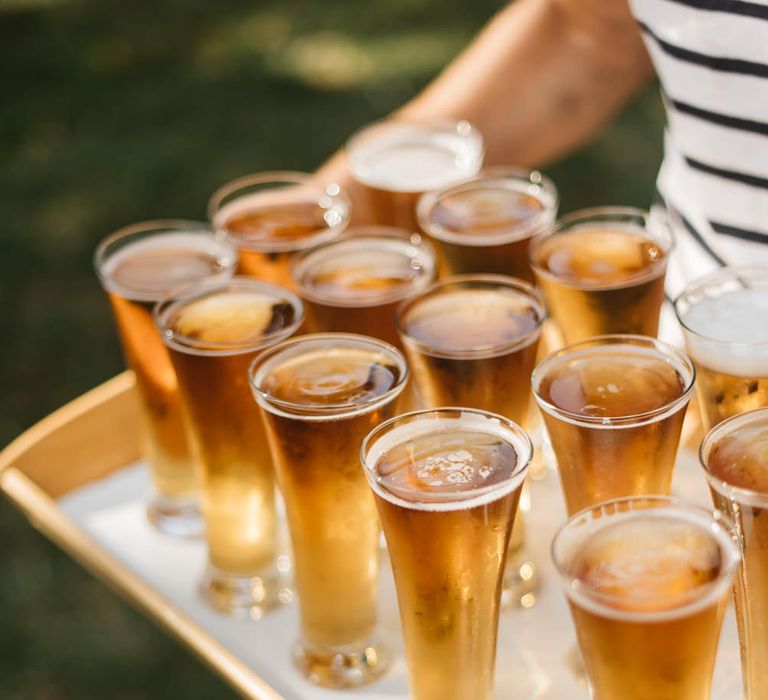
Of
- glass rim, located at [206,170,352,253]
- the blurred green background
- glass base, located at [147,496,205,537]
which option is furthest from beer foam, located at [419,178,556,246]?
the blurred green background

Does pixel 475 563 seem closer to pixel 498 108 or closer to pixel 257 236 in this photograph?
pixel 257 236

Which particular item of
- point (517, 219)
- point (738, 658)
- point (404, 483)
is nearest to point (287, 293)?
point (517, 219)

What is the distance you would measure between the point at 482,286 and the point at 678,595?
22.6 inches

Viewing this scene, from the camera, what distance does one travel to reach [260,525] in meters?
1.50

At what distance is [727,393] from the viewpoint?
4.11 ft

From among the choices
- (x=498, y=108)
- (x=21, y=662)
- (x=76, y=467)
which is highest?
(x=498, y=108)

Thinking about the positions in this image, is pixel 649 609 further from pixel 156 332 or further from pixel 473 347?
pixel 156 332

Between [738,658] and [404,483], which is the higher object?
Answer: [404,483]

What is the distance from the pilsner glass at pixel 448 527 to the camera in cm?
110

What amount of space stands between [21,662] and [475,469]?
1818 millimetres

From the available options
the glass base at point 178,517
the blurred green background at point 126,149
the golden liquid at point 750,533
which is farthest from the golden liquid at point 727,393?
the blurred green background at point 126,149

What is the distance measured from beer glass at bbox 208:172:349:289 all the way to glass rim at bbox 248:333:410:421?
0.80 ft

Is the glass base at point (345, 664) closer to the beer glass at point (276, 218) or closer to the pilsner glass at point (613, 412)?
the pilsner glass at point (613, 412)

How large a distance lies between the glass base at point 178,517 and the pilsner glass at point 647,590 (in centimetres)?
68
